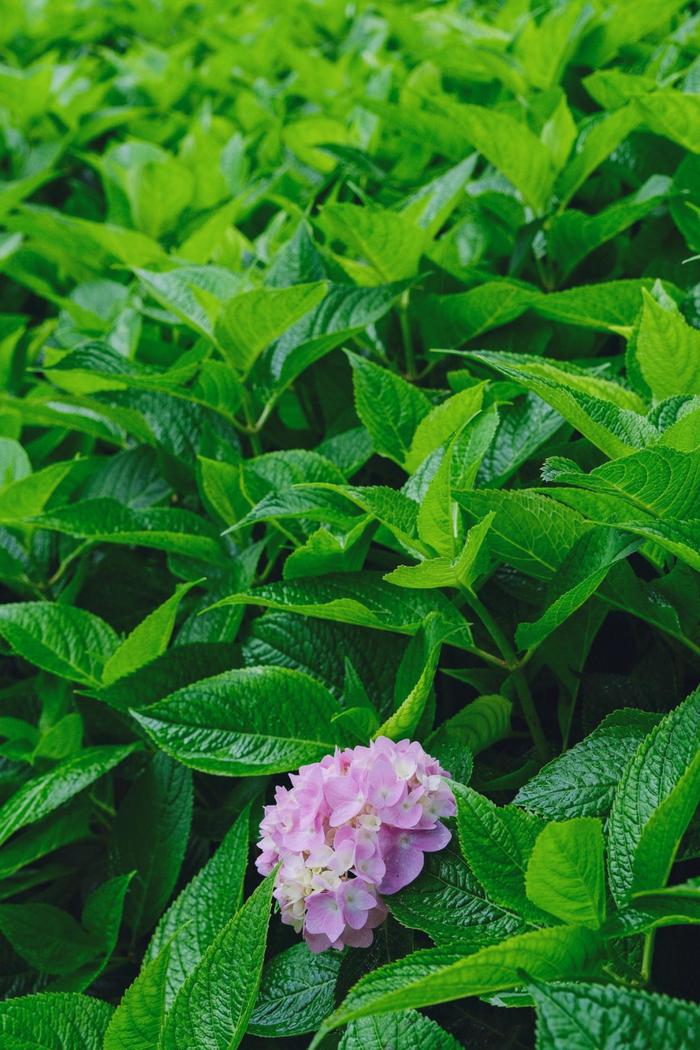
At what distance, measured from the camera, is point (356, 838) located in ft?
3.51

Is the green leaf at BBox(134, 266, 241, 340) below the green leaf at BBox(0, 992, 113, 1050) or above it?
above

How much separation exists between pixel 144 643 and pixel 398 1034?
2.04 feet

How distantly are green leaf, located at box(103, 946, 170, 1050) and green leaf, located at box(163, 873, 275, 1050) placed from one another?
0.03m

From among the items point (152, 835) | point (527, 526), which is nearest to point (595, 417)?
point (527, 526)

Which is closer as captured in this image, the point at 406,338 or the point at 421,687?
the point at 421,687

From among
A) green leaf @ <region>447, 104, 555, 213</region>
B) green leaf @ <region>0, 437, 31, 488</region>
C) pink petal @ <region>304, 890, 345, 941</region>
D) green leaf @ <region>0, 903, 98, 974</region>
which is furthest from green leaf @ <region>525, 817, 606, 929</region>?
green leaf @ <region>447, 104, 555, 213</region>

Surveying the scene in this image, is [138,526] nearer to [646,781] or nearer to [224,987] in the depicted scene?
[224,987]

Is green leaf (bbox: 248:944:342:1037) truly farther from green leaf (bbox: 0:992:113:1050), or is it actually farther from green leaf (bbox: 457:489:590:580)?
green leaf (bbox: 457:489:590:580)

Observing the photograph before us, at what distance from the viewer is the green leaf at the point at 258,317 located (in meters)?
1.56

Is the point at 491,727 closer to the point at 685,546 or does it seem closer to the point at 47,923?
the point at 685,546

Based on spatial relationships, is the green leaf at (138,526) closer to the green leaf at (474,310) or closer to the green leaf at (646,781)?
the green leaf at (474,310)

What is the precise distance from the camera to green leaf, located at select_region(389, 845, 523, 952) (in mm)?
993

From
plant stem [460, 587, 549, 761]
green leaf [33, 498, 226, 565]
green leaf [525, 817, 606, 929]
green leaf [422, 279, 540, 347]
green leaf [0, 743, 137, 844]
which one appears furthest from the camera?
green leaf [422, 279, 540, 347]

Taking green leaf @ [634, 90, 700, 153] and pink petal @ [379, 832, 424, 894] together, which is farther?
green leaf @ [634, 90, 700, 153]
